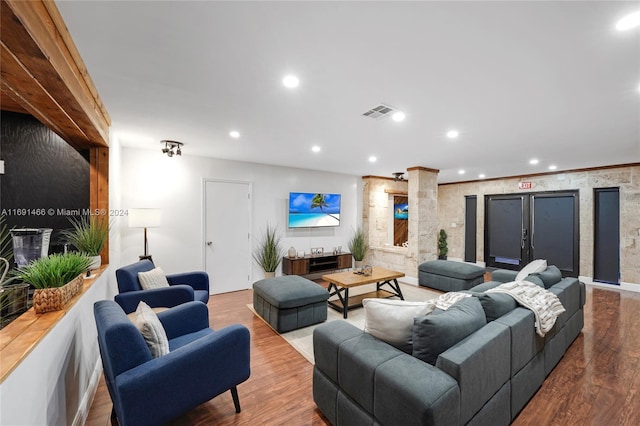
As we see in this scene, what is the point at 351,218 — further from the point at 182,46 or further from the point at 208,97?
the point at 182,46

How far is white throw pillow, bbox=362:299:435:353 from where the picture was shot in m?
1.73

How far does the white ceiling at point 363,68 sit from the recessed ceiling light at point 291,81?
2.5 inches

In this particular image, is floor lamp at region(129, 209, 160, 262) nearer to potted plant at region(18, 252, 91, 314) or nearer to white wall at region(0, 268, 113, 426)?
white wall at region(0, 268, 113, 426)

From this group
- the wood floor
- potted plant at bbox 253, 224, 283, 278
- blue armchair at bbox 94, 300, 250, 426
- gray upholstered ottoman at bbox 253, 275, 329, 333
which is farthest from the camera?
potted plant at bbox 253, 224, 283, 278

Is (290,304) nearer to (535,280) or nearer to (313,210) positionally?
(535,280)

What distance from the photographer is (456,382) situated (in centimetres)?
138

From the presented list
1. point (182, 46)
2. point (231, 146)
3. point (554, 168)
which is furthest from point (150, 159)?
point (554, 168)

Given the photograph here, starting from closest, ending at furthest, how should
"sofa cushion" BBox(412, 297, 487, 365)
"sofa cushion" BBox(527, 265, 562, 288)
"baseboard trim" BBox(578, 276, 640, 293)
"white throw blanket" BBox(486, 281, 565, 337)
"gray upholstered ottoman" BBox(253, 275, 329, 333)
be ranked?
"sofa cushion" BBox(412, 297, 487, 365), "white throw blanket" BBox(486, 281, 565, 337), "sofa cushion" BBox(527, 265, 562, 288), "gray upholstered ottoman" BBox(253, 275, 329, 333), "baseboard trim" BBox(578, 276, 640, 293)

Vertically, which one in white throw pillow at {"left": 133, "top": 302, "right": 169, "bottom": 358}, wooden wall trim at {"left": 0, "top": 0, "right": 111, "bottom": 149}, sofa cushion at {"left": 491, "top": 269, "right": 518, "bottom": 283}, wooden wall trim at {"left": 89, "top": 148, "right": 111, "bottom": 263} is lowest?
sofa cushion at {"left": 491, "top": 269, "right": 518, "bottom": 283}

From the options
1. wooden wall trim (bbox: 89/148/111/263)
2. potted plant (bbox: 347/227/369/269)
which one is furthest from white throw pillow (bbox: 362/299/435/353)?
potted plant (bbox: 347/227/369/269)

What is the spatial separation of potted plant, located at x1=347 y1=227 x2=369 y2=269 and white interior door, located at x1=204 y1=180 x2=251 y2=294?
257 centimetres

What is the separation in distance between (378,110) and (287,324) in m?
2.62

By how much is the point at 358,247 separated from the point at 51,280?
551cm

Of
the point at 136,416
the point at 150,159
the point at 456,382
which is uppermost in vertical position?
the point at 150,159
